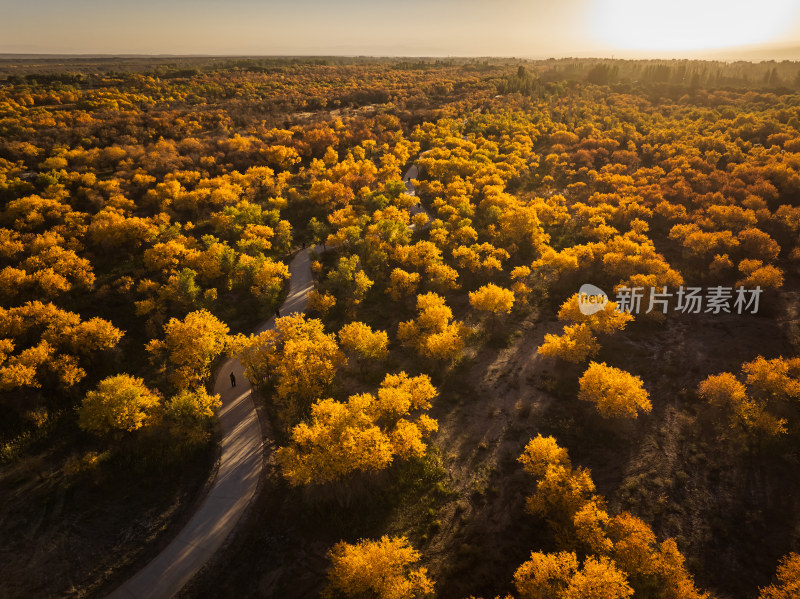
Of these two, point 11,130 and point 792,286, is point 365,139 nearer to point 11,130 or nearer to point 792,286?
point 11,130

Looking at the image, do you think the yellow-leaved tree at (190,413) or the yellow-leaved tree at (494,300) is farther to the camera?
the yellow-leaved tree at (494,300)

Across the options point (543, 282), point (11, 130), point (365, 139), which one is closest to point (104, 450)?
point (543, 282)

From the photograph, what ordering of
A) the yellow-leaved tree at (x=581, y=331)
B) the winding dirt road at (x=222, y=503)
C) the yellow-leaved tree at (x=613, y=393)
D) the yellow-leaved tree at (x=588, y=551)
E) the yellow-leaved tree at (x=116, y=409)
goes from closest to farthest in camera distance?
the yellow-leaved tree at (x=588, y=551)
the winding dirt road at (x=222, y=503)
the yellow-leaved tree at (x=116, y=409)
the yellow-leaved tree at (x=613, y=393)
the yellow-leaved tree at (x=581, y=331)

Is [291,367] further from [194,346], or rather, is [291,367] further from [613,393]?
[613,393]

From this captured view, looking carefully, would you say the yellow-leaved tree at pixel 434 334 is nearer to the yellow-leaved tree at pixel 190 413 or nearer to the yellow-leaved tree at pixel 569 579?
the yellow-leaved tree at pixel 569 579

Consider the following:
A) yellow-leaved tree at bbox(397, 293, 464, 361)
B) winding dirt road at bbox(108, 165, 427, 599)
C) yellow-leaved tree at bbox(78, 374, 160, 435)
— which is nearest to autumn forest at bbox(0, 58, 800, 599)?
yellow-leaved tree at bbox(78, 374, 160, 435)

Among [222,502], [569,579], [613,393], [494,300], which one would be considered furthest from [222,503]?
[613,393]

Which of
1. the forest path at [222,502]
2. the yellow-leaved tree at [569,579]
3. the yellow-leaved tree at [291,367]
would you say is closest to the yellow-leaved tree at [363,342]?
the yellow-leaved tree at [291,367]
